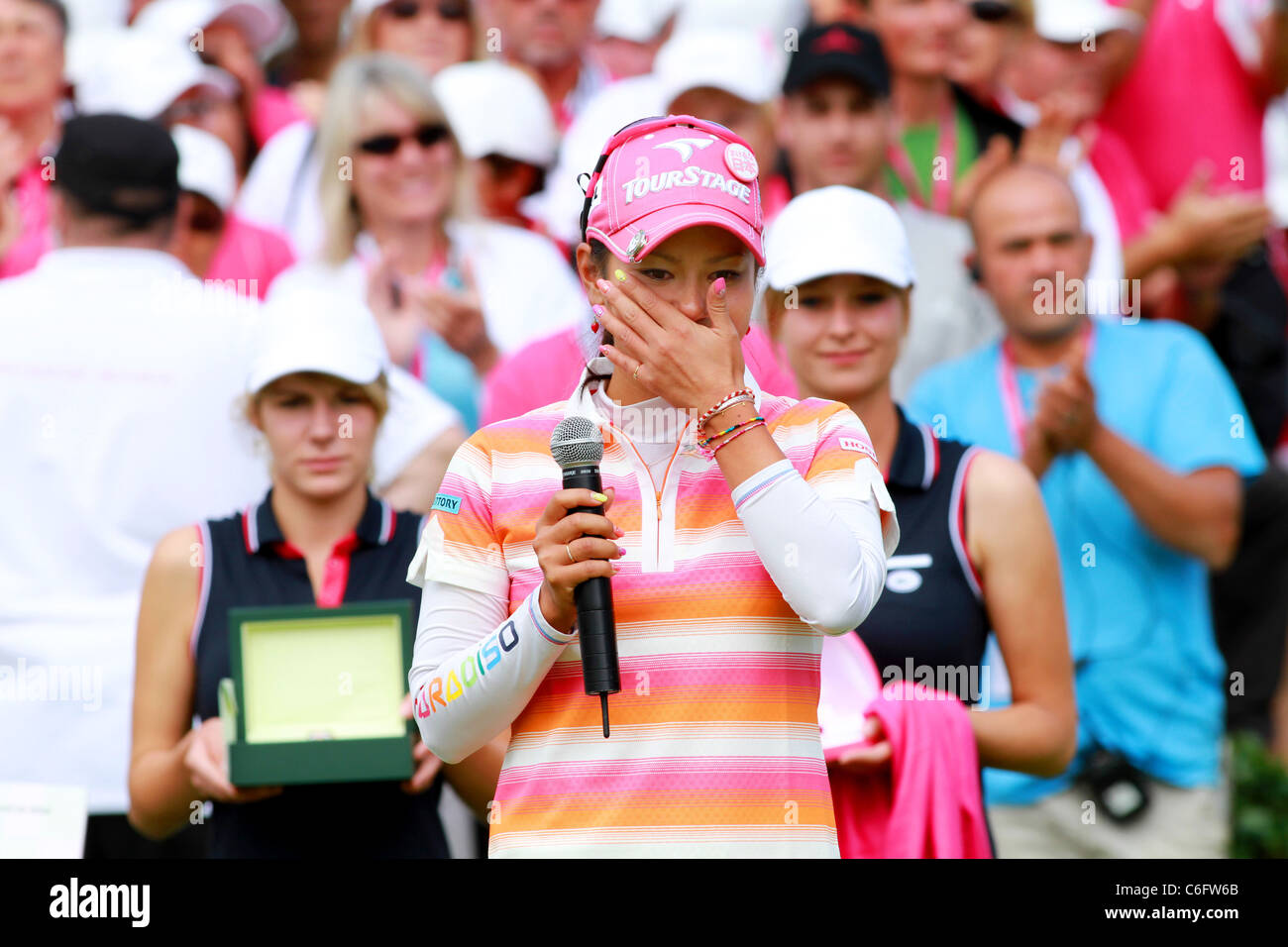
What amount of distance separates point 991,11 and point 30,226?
2.94m

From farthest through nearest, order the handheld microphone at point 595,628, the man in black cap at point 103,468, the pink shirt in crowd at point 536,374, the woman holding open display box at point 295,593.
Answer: the pink shirt in crowd at point 536,374 < the man in black cap at point 103,468 < the woman holding open display box at point 295,593 < the handheld microphone at point 595,628

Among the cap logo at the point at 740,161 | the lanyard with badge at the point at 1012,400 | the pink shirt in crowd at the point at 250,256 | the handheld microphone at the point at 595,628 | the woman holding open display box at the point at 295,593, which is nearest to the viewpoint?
the handheld microphone at the point at 595,628

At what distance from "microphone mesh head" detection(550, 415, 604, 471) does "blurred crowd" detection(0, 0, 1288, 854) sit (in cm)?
99

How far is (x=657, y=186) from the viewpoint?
1.89 m

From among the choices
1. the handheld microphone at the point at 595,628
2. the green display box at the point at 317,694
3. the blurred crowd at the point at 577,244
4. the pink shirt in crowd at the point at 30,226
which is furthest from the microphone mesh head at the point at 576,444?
the pink shirt in crowd at the point at 30,226

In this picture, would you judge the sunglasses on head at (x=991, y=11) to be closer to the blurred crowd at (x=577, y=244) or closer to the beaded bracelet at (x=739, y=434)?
the blurred crowd at (x=577, y=244)

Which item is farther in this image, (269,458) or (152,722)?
(269,458)

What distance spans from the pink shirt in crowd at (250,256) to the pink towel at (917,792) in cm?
247

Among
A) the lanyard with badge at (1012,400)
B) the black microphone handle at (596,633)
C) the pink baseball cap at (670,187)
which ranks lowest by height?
the black microphone handle at (596,633)

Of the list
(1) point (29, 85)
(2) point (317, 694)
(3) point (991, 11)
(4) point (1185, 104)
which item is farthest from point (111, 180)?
(4) point (1185, 104)

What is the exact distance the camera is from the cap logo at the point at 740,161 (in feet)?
6.31
